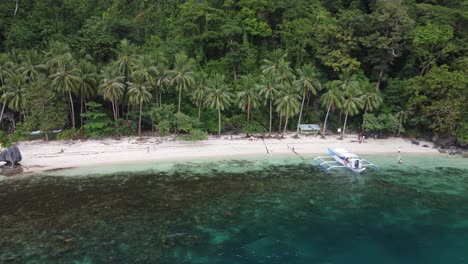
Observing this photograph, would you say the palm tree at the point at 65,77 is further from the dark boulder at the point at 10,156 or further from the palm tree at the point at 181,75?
the palm tree at the point at 181,75

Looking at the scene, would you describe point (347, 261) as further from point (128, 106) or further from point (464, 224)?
point (128, 106)

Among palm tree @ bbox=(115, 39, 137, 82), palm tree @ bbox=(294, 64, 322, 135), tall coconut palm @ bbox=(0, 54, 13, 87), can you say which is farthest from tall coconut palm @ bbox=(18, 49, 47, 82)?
palm tree @ bbox=(294, 64, 322, 135)

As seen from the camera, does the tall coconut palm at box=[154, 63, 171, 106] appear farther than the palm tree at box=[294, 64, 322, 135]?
No

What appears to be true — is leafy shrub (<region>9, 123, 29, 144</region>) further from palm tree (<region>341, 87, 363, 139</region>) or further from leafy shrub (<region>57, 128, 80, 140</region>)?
palm tree (<region>341, 87, 363, 139</region>)

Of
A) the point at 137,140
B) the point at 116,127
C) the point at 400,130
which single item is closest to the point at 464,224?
the point at 400,130

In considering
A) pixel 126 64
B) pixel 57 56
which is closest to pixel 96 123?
pixel 126 64

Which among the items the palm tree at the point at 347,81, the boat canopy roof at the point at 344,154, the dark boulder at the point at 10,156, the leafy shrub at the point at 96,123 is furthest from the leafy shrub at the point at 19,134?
the palm tree at the point at 347,81

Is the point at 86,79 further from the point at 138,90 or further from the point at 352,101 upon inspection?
the point at 352,101
